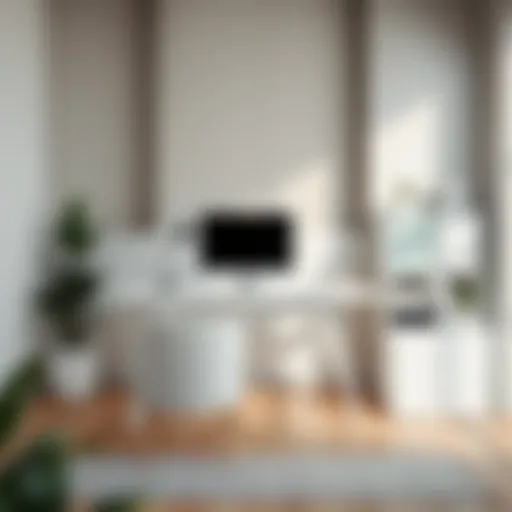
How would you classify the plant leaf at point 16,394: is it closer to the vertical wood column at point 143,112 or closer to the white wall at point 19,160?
the white wall at point 19,160

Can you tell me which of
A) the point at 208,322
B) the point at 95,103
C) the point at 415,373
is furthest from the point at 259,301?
the point at 95,103

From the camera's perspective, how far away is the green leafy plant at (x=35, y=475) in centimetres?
92

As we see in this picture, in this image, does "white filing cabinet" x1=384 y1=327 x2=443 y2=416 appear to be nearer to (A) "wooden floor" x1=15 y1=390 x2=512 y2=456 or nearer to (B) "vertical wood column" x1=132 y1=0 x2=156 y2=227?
(A) "wooden floor" x1=15 y1=390 x2=512 y2=456

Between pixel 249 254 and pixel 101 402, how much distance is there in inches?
56.7

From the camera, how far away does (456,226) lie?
6.23 m

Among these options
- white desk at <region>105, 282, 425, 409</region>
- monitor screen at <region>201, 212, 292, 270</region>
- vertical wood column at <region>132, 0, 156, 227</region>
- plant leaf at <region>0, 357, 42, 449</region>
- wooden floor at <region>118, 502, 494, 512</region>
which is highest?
vertical wood column at <region>132, 0, 156, 227</region>

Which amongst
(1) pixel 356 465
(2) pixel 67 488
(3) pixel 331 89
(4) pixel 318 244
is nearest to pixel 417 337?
(4) pixel 318 244

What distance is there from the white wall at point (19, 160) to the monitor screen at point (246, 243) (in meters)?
1.23

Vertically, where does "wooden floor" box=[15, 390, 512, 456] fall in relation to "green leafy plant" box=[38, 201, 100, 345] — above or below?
below

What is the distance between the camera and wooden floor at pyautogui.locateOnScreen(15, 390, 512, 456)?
16.5 feet

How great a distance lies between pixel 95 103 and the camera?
675 centimetres

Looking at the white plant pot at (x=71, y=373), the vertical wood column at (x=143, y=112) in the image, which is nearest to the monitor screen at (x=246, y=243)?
the vertical wood column at (x=143, y=112)

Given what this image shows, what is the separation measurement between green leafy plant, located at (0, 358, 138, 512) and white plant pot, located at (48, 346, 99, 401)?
17.9 feet

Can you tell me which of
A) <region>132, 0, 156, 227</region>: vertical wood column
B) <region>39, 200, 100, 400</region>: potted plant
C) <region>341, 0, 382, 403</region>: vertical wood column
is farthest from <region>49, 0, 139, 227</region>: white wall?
<region>341, 0, 382, 403</region>: vertical wood column
